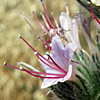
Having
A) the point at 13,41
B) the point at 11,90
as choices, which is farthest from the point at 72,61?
the point at 13,41

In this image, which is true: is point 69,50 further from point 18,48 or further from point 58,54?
point 18,48

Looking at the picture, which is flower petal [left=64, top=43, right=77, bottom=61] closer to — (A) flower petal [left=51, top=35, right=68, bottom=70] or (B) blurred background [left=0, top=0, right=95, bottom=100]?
(A) flower petal [left=51, top=35, right=68, bottom=70]

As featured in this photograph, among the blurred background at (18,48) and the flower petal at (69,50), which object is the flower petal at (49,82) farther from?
the blurred background at (18,48)

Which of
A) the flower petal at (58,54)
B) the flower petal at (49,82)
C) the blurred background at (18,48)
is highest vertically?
the flower petal at (58,54)

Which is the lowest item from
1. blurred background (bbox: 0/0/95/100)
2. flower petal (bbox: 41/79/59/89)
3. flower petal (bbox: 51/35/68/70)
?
blurred background (bbox: 0/0/95/100)

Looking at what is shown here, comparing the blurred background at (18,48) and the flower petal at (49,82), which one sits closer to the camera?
the flower petal at (49,82)

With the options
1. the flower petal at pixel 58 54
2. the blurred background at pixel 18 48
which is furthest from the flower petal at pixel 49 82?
the blurred background at pixel 18 48

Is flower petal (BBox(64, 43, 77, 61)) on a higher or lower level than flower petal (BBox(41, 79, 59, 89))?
higher

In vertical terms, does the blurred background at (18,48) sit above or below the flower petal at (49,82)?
below

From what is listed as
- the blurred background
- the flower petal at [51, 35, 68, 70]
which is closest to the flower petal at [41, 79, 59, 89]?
the flower petal at [51, 35, 68, 70]

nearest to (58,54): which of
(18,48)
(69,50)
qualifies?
(69,50)
